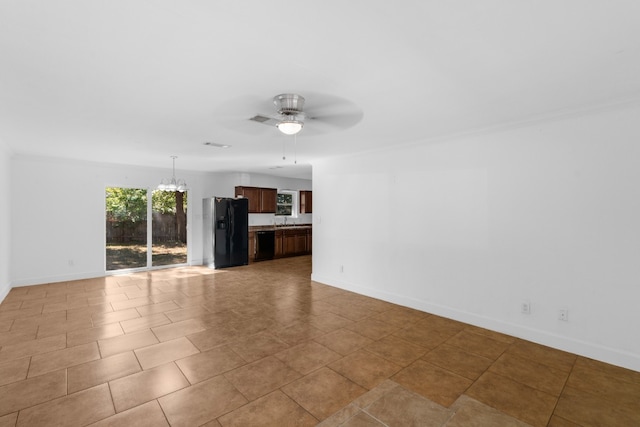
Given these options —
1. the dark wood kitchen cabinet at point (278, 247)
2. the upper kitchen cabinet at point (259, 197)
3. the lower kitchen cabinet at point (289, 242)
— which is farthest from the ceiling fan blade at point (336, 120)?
the dark wood kitchen cabinet at point (278, 247)

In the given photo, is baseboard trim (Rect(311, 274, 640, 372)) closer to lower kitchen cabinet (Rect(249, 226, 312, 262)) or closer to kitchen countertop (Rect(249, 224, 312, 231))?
lower kitchen cabinet (Rect(249, 226, 312, 262))

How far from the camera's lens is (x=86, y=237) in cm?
604

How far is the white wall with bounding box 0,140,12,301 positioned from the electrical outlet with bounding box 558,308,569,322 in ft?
23.8

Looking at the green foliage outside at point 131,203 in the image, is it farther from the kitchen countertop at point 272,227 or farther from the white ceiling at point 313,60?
the white ceiling at point 313,60

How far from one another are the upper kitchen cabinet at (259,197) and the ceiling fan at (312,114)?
499 cm

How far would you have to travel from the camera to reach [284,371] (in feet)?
8.61

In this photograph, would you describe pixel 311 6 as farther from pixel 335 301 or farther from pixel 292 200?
pixel 292 200

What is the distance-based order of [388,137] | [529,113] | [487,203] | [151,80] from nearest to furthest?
[151,80], [529,113], [487,203], [388,137]

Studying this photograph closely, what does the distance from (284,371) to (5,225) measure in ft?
17.4

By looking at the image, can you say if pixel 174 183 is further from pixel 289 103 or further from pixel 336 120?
pixel 289 103

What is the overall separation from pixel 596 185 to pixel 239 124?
3.62 m

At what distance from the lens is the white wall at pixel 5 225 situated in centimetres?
455

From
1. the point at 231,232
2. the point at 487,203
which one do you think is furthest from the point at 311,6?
the point at 231,232

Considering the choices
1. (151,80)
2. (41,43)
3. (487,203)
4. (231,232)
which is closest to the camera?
(41,43)
